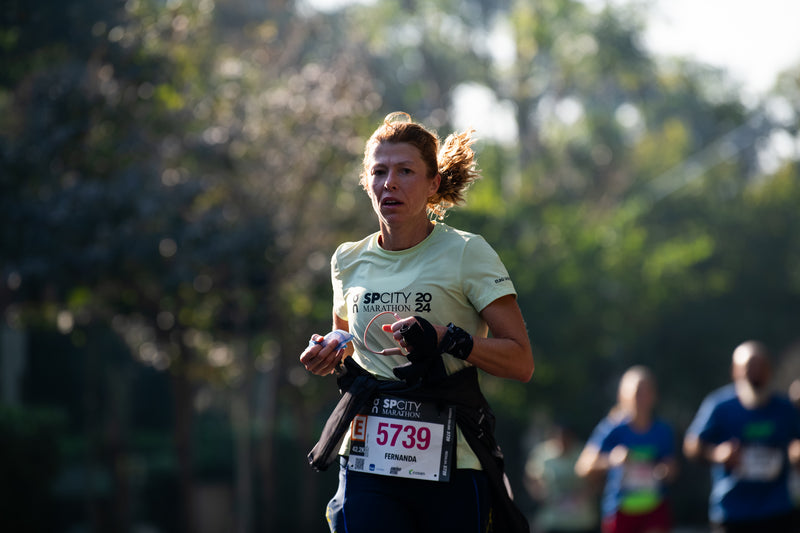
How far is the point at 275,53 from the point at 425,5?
59.2 ft

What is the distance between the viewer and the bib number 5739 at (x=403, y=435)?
3.68m

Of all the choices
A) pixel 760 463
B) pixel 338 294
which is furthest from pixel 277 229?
pixel 338 294

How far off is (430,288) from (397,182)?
1.25 feet

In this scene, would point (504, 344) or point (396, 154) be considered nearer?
point (504, 344)

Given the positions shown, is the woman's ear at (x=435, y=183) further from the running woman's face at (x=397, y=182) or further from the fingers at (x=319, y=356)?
the fingers at (x=319, y=356)

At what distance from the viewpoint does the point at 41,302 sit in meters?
12.9

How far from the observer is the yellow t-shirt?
146 inches

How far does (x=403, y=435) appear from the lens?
3.72m

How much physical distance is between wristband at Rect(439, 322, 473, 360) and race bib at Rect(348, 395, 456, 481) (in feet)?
0.82

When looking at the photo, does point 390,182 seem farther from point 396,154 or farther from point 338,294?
point 338,294

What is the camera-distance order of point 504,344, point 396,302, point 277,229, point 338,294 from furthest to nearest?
point 277,229 → point 338,294 → point 396,302 → point 504,344

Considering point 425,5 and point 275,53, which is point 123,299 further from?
point 425,5

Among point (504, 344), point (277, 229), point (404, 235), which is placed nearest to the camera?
Result: point (504, 344)

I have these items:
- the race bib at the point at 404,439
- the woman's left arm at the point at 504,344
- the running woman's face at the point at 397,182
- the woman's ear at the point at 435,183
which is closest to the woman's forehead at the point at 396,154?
the running woman's face at the point at 397,182
